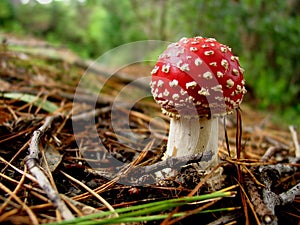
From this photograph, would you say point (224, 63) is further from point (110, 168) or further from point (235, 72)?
point (110, 168)

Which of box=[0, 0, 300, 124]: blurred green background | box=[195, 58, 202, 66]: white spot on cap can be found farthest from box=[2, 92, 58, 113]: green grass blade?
box=[0, 0, 300, 124]: blurred green background

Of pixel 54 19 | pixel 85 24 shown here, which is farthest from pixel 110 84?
pixel 85 24

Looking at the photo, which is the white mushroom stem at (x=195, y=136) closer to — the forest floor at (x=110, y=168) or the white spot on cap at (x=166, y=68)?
the forest floor at (x=110, y=168)

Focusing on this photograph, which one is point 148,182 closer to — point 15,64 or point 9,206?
point 9,206

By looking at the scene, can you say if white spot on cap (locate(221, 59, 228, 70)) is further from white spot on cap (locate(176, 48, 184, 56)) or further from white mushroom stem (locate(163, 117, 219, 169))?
white mushroom stem (locate(163, 117, 219, 169))

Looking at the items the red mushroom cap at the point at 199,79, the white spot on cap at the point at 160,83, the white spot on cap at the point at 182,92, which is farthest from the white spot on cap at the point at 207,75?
the white spot on cap at the point at 160,83
